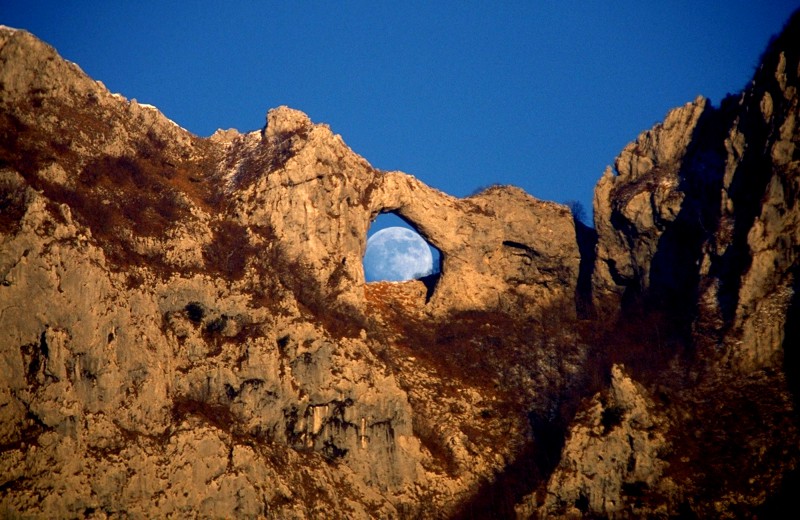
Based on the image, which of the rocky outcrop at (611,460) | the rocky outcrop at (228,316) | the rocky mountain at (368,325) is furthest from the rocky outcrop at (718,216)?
the rocky outcrop at (611,460)

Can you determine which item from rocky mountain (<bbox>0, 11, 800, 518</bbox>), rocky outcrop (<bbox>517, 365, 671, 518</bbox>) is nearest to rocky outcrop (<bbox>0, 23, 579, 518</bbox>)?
rocky mountain (<bbox>0, 11, 800, 518</bbox>)

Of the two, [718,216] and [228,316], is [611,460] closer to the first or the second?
[718,216]

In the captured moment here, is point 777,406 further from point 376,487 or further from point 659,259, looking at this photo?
point 376,487

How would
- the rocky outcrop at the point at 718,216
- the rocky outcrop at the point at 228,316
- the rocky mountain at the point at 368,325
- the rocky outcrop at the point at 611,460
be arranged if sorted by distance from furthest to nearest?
the rocky outcrop at the point at 718,216 < the rocky outcrop at the point at 611,460 < the rocky mountain at the point at 368,325 < the rocky outcrop at the point at 228,316

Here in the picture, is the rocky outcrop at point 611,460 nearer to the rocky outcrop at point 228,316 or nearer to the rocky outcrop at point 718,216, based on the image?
the rocky outcrop at point 228,316

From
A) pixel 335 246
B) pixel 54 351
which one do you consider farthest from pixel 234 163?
pixel 54 351

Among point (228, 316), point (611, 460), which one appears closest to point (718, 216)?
point (611, 460)

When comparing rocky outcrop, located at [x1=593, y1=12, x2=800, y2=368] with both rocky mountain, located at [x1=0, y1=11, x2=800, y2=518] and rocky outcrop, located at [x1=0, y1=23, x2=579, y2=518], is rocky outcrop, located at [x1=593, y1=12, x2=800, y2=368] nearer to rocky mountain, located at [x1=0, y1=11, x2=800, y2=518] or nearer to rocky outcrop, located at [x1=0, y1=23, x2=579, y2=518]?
rocky mountain, located at [x1=0, y1=11, x2=800, y2=518]

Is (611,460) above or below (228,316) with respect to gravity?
below
